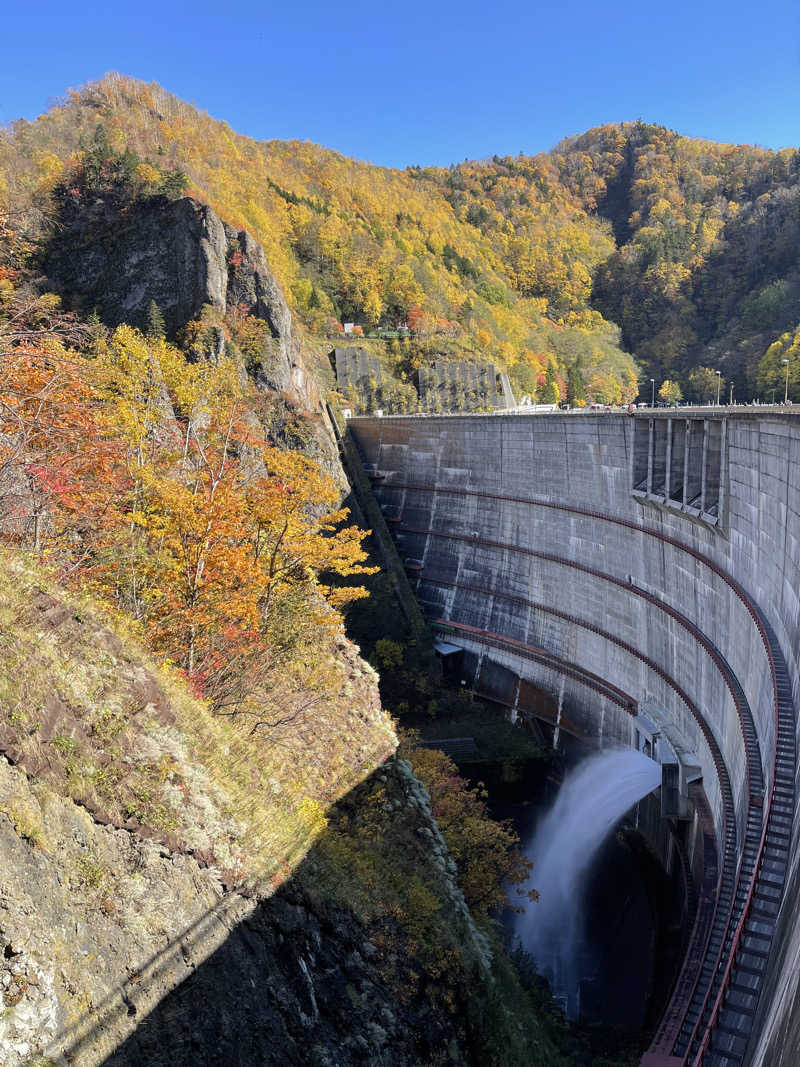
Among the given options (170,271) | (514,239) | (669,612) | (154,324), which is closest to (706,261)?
(514,239)

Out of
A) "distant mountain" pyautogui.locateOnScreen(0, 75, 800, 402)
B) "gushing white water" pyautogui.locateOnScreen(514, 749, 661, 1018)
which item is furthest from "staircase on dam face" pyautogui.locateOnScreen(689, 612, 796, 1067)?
"distant mountain" pyautogui.locateOnScreen(0, 75, 800, 402)

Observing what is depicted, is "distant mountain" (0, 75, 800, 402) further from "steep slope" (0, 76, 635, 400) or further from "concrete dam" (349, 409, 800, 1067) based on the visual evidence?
"concrete dam" (349, 409, 800, 1067)

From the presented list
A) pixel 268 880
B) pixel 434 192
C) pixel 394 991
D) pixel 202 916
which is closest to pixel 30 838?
pixel 202 916

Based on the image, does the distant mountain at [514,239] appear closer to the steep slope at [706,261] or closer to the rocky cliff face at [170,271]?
the steep slope at [706,261]

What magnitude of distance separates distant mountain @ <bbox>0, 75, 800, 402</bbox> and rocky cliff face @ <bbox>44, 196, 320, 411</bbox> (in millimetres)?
3743

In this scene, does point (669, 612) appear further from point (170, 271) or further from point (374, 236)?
point (374, 236)

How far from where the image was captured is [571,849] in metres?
23.0

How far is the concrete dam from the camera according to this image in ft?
32.1

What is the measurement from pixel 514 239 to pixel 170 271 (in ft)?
241

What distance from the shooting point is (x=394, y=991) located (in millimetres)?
8672

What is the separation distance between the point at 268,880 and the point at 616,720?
64.8ft

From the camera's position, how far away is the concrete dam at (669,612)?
978 cm

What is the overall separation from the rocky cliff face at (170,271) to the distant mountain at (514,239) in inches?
147

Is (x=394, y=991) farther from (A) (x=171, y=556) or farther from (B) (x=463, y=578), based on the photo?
(B) (x=463, y=578)
